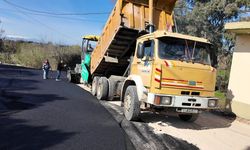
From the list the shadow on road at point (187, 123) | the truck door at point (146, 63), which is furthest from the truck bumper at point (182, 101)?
the shadow on road at point (187, 123)

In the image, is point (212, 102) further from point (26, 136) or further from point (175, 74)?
point (26, 136)

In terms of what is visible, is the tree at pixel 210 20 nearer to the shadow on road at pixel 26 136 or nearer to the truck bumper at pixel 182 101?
the truck bumper at pixel 182 101

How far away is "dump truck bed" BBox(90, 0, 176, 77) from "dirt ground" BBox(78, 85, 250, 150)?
2.78m

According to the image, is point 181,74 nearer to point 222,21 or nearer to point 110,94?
point 110,94

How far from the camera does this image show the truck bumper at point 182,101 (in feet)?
27.5

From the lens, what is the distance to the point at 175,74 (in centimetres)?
854

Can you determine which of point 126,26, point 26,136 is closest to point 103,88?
point 126,26

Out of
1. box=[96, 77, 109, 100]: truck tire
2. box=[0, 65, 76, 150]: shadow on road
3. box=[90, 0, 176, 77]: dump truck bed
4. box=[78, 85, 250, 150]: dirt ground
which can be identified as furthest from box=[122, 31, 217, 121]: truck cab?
box=[96, 77, 109, 100]: truck tire

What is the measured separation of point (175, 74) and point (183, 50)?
879 millimetres

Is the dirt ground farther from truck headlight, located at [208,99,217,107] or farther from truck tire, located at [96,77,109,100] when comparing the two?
truck tire, located at [96,77,109,100]

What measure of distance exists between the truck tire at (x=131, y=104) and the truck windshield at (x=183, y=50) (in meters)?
1.38

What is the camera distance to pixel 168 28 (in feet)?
38.6

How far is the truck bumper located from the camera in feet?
27.5

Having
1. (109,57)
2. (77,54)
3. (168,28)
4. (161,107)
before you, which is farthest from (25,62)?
(161,107)
